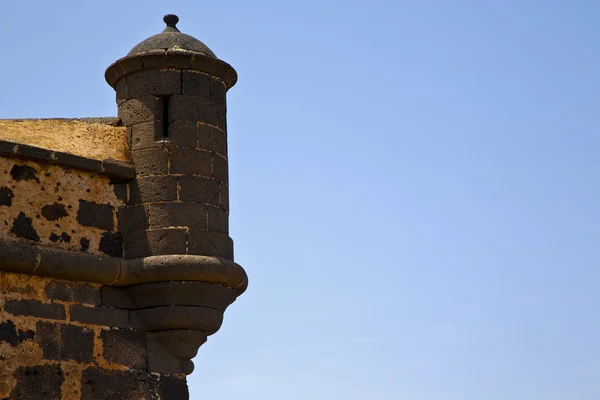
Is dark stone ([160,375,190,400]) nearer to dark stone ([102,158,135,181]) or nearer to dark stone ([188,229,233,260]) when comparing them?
dark stone ([188,229,233,260])

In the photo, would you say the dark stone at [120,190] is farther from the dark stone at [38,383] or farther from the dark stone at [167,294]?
the dark stone at [38,383]

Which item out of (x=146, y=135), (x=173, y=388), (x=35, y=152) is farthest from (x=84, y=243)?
(x=173, y=388)

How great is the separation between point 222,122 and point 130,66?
2.82 ft

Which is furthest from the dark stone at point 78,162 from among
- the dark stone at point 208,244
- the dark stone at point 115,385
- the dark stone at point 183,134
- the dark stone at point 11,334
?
the dark stone at point 115,385

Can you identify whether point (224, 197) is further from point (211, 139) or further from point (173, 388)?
point (173, 388)

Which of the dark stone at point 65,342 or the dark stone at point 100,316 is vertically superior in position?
the dark stone at point 100,316

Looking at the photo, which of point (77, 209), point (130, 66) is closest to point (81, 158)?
point (77, 209)

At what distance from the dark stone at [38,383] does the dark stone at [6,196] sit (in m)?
1.17

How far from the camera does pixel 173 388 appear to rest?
28.9 feet

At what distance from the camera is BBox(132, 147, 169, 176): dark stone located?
910 cm

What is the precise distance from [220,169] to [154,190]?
598 millimetres

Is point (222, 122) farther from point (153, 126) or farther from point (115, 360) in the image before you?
point (115, 360)

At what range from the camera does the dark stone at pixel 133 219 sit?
900 cm

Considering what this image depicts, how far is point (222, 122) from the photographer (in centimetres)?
952
